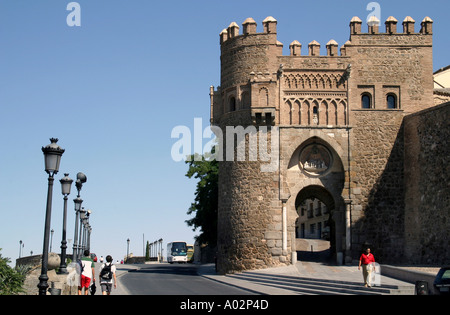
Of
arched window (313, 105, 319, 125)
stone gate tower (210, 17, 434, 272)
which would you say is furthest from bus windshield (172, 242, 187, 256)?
arched window (313, 105, 319, 125)

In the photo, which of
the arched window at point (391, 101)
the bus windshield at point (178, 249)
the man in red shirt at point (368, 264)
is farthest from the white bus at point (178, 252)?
the man in red shirt at point (368, 264)

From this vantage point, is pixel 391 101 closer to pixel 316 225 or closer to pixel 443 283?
pixel 443 283

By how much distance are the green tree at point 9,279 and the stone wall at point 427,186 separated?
1650 cm

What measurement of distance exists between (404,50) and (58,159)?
19.8 meters

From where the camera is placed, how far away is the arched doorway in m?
29.1

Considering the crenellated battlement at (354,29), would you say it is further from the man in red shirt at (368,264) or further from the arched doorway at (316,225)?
the man in red shirt at (368,264)

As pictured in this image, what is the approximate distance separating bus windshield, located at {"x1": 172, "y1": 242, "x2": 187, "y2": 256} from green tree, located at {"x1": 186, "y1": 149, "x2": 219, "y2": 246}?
53.0 feet

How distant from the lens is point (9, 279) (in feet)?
40.1

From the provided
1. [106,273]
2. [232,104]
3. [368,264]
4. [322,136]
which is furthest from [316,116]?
[106,273]

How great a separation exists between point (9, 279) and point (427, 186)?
17.7 m

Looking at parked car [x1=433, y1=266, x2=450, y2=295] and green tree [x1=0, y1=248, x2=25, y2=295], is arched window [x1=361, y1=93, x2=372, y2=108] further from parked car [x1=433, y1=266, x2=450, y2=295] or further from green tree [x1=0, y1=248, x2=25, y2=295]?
green tree [x1=0, y1=248, x2=25, y2=295]

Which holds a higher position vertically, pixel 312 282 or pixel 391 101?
pixel 391 101

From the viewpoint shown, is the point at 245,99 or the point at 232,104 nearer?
the point at 245,99
